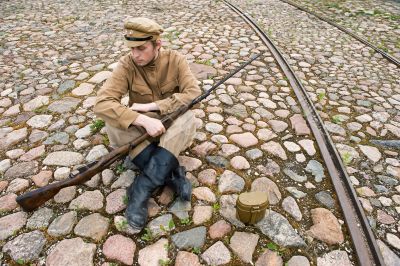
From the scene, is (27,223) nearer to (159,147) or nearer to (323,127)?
(159,147)

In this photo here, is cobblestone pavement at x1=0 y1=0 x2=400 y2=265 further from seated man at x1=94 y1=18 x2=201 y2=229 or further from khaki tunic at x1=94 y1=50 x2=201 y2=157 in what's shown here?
khaki tunic at x1=94 y1=50 x2=201 y2=157

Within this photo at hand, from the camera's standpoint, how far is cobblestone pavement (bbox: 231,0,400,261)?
334cm

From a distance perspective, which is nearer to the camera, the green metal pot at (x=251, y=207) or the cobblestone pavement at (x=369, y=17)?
the green metal pot at (x=251, y=207)

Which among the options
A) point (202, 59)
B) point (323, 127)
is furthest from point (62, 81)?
point (323, 127)

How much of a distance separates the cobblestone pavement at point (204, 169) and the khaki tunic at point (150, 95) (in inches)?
19.9

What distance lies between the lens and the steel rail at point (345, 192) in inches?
107

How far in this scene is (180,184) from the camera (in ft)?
10.3

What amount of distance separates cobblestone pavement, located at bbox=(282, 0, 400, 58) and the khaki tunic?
5169 mm

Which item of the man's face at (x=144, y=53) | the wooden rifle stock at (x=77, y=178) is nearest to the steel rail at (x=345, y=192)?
the wooden rifle stock at (x=77, y=178)

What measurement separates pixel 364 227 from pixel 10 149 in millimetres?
3675

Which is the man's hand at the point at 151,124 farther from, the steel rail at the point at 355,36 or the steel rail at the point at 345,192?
the steel rail at the point at 355,36

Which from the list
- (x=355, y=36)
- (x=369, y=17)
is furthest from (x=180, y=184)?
(x=369, y=17)

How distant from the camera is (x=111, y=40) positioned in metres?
6.98

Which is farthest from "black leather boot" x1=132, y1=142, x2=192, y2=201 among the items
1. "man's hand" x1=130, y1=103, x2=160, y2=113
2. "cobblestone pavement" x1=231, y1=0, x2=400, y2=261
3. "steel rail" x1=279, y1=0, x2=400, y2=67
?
"steel rail" x1=279, y1=0, x2=400, y2=67
